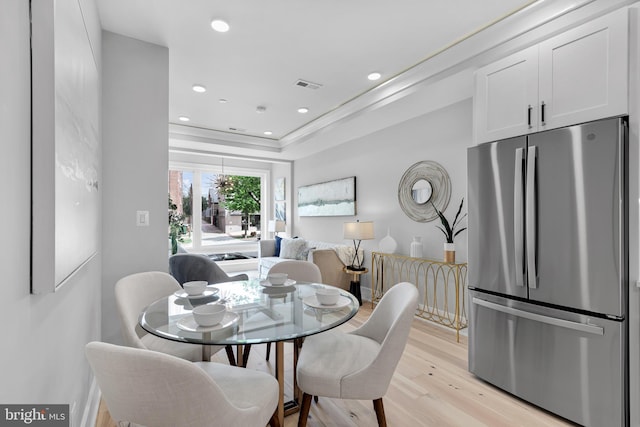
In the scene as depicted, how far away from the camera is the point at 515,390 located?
2.09m

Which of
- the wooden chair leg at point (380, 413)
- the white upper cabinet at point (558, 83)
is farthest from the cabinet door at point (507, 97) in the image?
the wooden chair leg at point (380, 413)

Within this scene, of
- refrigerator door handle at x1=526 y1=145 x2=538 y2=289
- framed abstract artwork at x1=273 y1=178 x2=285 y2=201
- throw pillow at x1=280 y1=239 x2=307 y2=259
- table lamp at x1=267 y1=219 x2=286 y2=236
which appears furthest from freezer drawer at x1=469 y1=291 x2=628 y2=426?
framed abstract artwork at x1=273 y1=178 x2=285 y2=201

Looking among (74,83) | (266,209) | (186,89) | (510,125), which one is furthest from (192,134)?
(510,125)

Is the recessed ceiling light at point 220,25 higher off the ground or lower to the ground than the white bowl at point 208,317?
higher

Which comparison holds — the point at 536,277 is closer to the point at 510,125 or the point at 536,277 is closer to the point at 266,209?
the point at 510,125

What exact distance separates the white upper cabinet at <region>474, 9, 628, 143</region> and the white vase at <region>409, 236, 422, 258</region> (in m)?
1.54

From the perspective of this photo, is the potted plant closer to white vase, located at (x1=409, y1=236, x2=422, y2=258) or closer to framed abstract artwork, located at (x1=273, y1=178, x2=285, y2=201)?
white vase, located at (x1=409, y1=236, x2=422, y2=258)

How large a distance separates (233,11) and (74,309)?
6.79ft

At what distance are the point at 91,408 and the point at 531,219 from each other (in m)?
2.91

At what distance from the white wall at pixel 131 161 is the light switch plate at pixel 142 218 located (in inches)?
1.0

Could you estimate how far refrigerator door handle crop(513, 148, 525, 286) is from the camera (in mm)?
2043

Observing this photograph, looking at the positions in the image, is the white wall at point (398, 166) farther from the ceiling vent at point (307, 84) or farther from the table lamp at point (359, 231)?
the ceiling vent at point (307, 84)

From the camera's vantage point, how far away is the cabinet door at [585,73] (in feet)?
5.54

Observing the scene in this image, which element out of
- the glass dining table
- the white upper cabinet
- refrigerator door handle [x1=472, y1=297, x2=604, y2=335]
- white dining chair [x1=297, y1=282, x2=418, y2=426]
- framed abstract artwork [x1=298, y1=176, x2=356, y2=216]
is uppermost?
the white upper cabinet
